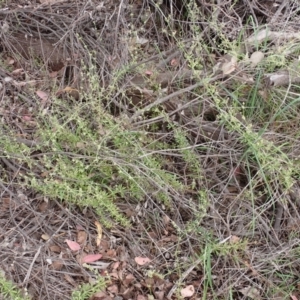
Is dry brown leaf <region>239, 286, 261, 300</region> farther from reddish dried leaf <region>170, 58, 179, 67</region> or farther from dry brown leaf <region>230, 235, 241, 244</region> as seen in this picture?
reddish dried leaf <region>170, 58, 179, 67</region>

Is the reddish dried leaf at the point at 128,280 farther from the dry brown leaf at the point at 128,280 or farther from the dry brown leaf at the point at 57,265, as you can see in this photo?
the dry brown leaf at the point at 57,265

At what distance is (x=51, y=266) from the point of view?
2133 millimetres

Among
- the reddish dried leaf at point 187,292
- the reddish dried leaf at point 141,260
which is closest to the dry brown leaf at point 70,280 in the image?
the reddish dried leaf at point 141,260

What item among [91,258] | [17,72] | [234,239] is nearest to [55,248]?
[91,258]

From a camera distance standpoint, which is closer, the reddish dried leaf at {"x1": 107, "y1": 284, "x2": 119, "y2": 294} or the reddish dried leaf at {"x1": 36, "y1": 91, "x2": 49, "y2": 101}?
the reddish dried leaf at {"x1": 107, "y1": 284, "x2": 119, "y2": 294}

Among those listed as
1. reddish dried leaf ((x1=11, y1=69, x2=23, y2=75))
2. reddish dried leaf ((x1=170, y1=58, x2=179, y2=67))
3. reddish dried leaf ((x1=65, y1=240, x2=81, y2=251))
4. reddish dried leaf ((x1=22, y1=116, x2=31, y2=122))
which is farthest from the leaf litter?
reddish dried leaf ((x1=11, y1=69, x2=23, y2=75))

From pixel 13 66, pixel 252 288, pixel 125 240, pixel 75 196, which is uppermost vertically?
pixel 13 66

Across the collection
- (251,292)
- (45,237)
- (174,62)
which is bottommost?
(251,292)

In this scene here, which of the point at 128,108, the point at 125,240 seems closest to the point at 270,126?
the point at 128,108

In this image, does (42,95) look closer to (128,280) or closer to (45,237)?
(45,237)

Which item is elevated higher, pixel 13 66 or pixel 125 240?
pixel 13 66

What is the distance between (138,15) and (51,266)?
145 cm

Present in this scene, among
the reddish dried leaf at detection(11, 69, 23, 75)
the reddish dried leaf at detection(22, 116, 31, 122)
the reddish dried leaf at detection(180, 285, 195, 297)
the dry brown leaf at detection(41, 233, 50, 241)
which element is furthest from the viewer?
the reddish dried leaf at detection(11, 69, 23, 75)

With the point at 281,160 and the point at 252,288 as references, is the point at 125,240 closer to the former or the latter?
the point at 252,288
